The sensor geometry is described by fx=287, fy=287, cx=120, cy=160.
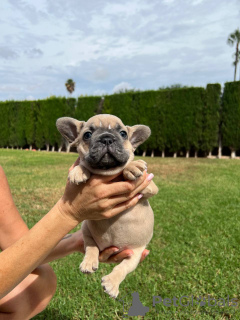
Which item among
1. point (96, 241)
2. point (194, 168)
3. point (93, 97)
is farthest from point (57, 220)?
point (93, 97)

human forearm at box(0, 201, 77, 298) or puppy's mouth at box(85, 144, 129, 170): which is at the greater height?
puppy's mouth at box(85, 144, 129, 170)

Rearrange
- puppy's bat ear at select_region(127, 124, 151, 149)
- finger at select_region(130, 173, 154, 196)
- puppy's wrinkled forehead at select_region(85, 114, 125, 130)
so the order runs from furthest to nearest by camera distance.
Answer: puppy's bat ear at select_region(127, 124, 151, 149), puppy's wrinkled forehead at select_region(85, 114, 125, 130), finger at select_region(130, 173, 154, 196)

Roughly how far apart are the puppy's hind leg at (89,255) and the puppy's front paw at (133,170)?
0.70 m

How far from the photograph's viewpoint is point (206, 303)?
12.7 feet

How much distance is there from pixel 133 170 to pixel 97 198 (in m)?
0.36

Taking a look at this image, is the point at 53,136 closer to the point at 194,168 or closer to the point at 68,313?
the point at 194,168

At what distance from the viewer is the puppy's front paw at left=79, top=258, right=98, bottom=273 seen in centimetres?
229

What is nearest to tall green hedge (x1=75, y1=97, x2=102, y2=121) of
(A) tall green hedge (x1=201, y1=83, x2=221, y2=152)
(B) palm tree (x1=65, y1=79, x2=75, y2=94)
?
(A) tall green hedge (x1=201, y1=83, x2=221, y2=152)

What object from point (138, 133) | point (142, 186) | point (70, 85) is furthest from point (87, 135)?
point (70, 85)

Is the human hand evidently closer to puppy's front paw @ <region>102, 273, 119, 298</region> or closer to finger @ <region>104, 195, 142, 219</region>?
finger @ <region>104, 195, 142, 219</region>

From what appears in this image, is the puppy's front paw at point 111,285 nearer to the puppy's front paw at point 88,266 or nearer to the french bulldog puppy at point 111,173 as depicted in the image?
the french bulldog puppy at point 111,173

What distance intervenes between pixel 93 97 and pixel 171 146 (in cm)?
761

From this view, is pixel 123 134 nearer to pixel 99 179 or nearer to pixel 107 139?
pixel 107 139

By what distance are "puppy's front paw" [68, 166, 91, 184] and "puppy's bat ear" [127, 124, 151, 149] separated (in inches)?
25.1
